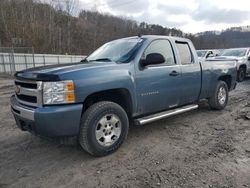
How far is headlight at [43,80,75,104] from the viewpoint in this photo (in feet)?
11.4

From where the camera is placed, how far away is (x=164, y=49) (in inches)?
201

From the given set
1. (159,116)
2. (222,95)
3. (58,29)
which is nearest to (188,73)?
(159,116)

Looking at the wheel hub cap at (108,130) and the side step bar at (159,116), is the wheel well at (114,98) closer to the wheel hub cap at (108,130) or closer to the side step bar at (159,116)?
the side step bar at (159,116)

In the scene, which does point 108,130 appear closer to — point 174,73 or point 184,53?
point 174,73

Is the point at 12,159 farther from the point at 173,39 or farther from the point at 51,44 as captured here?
the point at 51,44

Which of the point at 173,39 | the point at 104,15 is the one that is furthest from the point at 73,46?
the point at 173,39

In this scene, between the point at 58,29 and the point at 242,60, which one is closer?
the point at 242,60

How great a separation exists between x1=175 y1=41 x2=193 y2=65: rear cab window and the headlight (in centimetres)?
276

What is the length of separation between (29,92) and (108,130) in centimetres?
131

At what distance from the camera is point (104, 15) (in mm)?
52125

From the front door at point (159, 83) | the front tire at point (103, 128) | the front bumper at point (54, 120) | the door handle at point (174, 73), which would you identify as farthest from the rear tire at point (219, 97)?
the front bumper at point (54, 120)

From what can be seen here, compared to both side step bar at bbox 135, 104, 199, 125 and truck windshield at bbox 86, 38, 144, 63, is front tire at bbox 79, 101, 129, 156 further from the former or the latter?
truck windshield at bbox 86, 38, 144, 63

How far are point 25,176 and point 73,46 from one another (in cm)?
3851

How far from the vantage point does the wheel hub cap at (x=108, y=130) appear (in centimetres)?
395
